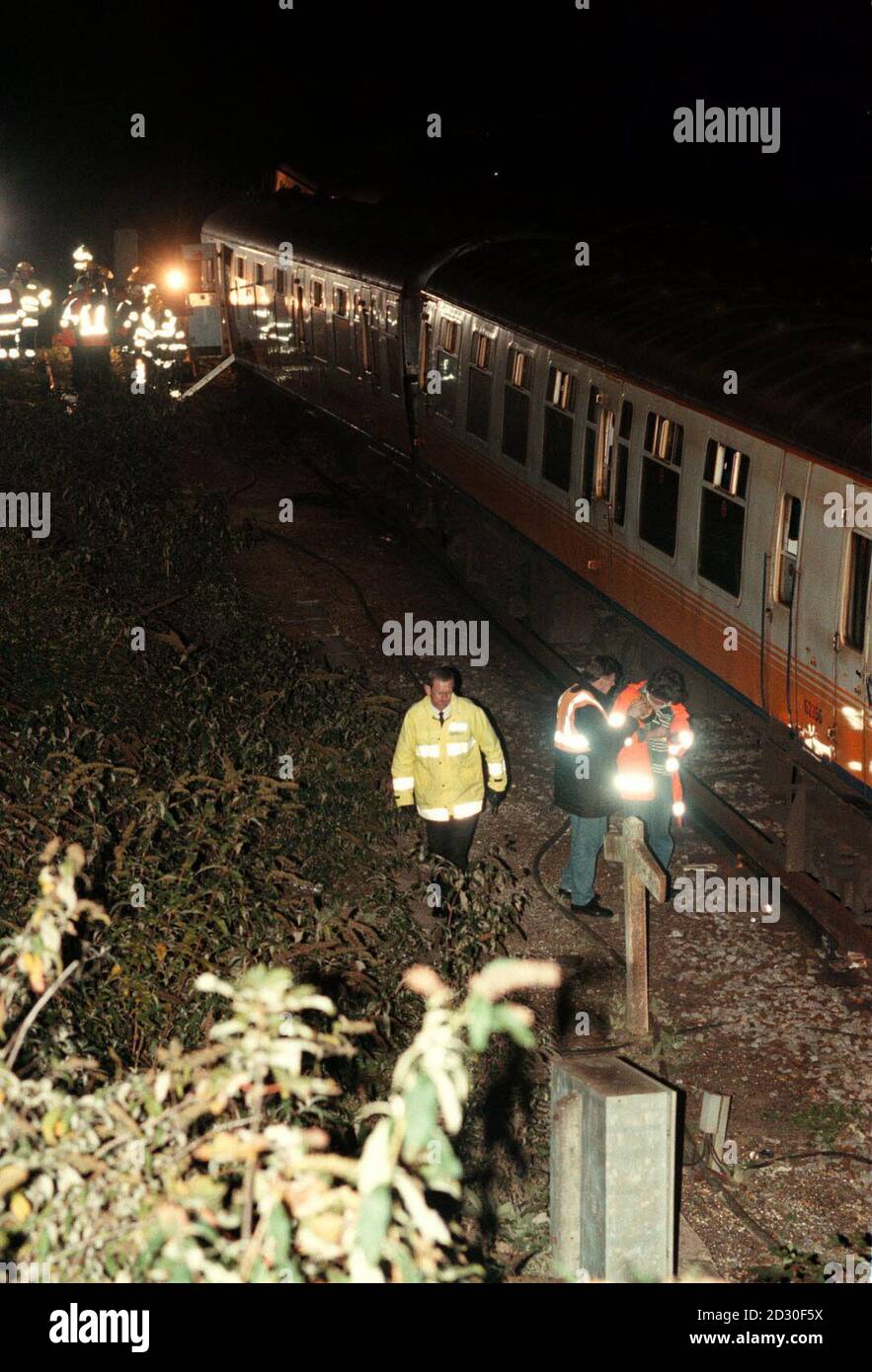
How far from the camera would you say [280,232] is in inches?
980

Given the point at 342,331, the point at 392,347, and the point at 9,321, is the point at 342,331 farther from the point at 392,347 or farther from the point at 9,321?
the point at 9,321

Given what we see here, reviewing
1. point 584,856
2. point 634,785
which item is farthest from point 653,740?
point 584,856

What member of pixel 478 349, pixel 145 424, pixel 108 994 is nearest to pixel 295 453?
pixel 145 424

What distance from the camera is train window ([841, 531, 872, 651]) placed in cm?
854

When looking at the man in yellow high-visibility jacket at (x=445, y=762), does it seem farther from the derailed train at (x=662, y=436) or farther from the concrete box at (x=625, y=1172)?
the concrete box at (x=625, y=1172)

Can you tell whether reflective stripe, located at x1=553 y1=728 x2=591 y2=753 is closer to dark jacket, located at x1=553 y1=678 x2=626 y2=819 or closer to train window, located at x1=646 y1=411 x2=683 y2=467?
dark jacket, located at x1=553 y1=678 x2=626 y2=819

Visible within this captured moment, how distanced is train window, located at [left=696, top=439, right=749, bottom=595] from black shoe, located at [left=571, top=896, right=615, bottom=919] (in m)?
2.25

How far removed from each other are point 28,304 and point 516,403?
1826cm

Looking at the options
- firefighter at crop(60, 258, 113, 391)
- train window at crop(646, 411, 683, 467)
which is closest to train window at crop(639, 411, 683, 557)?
train window at crop(646, 411, 683, 467)

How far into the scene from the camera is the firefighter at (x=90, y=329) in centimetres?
2572

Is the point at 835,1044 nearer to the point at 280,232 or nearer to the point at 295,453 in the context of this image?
the point at 295,453

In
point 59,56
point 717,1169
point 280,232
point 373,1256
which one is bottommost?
point 717,1169

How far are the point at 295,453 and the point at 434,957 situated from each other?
15916 millimetres

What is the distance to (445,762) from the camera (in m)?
9.05
